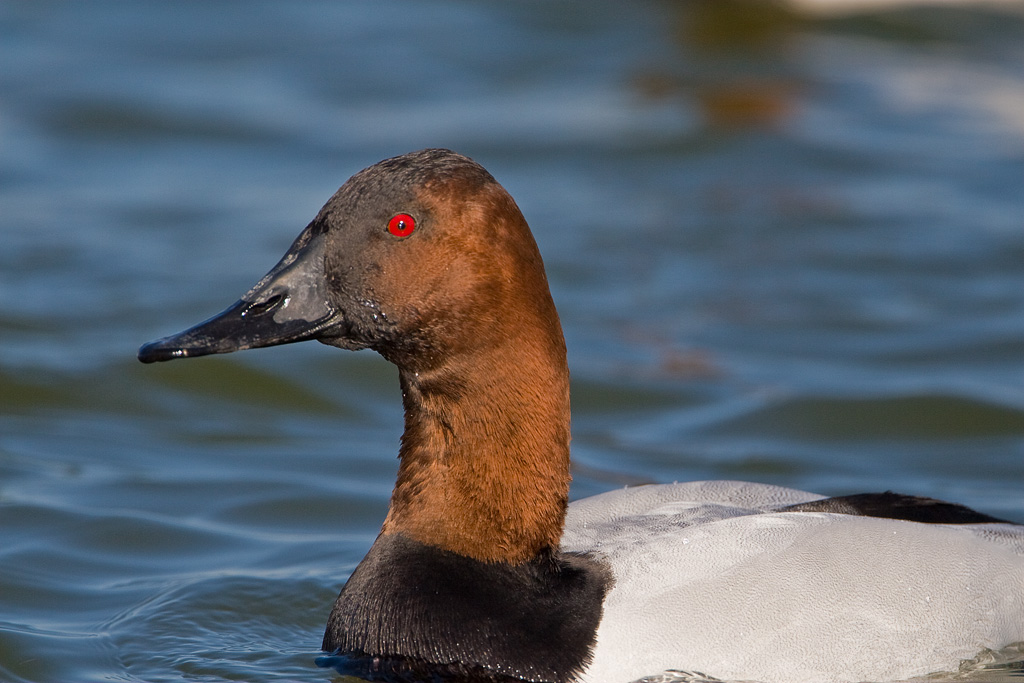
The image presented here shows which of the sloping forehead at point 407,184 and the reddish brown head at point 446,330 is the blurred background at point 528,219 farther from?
the sloping forehead at point 407,184

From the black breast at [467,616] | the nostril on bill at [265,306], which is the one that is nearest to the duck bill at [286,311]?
the nostril on bill at [265,306]

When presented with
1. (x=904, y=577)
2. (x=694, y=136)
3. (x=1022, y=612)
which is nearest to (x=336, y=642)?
(x=904, y=577)

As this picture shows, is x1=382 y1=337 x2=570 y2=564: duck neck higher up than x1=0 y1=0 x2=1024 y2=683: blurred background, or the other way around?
x1=0 y1=0 x2=1024 y2=683: blurred background

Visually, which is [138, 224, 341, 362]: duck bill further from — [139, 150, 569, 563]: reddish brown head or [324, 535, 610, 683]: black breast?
[324, 535, 610, 683]: black breast

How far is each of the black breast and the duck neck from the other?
0.07 m

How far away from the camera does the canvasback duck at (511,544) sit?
4254 millimetres

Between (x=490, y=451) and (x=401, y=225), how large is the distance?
740mm

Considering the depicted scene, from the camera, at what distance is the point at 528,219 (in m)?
10.2

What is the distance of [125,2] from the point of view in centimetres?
1424

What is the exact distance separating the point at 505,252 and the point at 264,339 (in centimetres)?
76

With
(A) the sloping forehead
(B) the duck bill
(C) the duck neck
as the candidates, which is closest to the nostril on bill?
(B) the duck bill

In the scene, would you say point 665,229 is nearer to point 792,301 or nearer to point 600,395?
point 792,301

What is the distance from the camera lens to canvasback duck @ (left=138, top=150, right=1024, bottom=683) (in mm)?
4254

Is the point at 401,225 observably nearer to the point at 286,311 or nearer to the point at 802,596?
the point at 286,311
